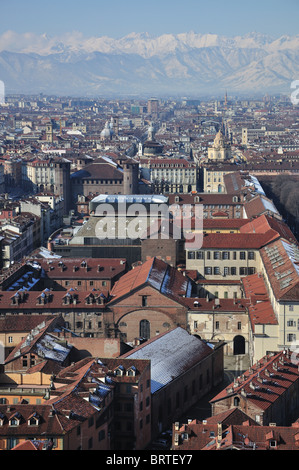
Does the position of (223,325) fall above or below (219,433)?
below

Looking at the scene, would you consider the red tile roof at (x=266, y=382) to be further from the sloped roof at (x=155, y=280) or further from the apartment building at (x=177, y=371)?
the sloped roof at (x=155, y=280)

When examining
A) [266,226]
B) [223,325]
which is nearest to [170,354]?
[223,325]

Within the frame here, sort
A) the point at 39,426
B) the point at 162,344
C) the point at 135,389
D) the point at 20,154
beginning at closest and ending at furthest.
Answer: the point at 39,426
the point at 135,389
the point at 162,344
the point at 20,154

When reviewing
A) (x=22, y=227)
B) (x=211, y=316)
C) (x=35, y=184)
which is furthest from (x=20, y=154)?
(x=211, y=316)

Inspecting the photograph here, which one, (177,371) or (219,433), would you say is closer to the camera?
(219,433)

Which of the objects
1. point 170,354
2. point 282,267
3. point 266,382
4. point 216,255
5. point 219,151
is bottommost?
point 266,382

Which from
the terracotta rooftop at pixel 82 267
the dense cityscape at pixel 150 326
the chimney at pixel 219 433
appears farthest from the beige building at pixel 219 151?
the chimney at pixel 219 433

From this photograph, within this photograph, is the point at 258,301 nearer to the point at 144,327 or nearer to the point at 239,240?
the point at 144,327
